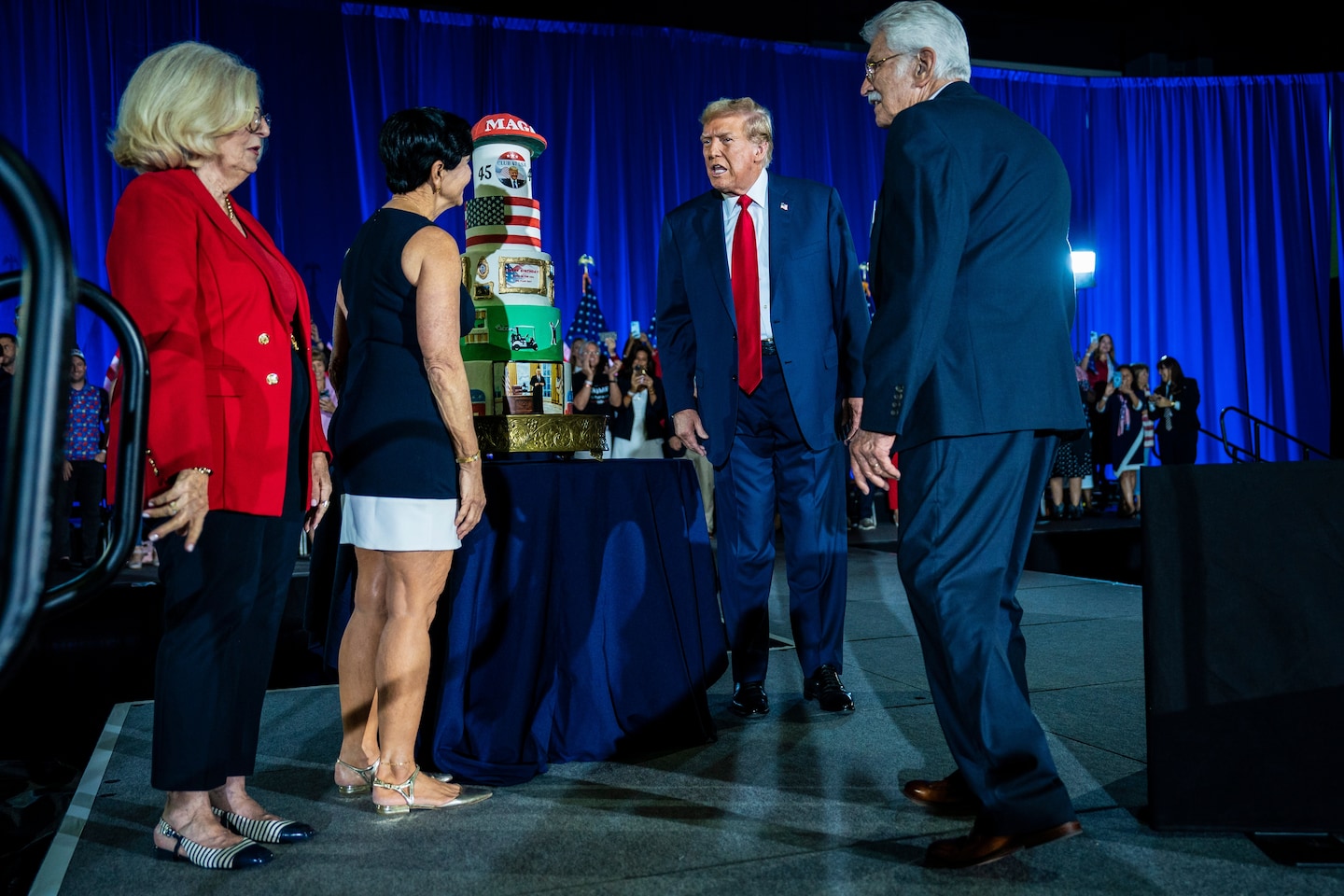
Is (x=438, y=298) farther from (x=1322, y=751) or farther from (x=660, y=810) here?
(x=1322, y=751)

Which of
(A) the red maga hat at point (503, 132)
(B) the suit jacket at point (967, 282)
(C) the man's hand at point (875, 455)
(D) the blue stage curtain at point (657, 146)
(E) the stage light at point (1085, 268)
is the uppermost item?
(D) the blue stage curtain at point (657, 146)

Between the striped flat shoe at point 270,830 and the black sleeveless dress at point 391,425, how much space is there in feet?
1.73

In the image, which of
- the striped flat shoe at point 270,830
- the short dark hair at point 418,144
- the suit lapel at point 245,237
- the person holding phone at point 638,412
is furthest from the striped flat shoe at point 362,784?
the person holding phone at point 638,412

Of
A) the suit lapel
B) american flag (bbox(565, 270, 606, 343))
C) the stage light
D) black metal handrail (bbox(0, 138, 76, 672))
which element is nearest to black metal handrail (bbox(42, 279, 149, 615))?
black metal handrail (bbox(0, 138, 76, 672))

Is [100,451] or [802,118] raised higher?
[802,118]

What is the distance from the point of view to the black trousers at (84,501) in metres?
6.70

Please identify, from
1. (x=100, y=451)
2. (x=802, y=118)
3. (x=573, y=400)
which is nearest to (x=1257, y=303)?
(x=802, y=118)

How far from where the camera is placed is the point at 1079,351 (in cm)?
1301

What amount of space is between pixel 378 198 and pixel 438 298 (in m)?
8.71

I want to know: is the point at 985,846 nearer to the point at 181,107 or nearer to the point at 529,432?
the point at 529,432

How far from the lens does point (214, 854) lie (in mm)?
1805

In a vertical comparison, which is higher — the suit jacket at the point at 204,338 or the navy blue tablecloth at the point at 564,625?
the suit jacket at the point at 204,338

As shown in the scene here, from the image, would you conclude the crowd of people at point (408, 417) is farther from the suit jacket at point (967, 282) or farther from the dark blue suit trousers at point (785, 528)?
the dark blue suit trousers at point (785, 528)

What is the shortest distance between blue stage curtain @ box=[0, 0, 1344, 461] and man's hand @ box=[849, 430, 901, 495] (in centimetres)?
868
